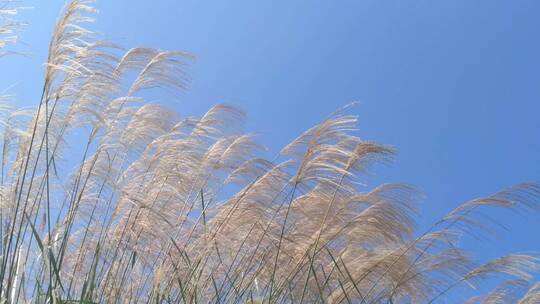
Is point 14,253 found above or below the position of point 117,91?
below

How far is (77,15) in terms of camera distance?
3.08m

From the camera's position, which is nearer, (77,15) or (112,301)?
(77,15)

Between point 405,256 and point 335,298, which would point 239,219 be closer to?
point 335,298

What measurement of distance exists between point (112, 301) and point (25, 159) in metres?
0.84

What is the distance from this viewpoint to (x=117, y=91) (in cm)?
341

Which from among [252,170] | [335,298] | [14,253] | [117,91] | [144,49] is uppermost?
[144,49]

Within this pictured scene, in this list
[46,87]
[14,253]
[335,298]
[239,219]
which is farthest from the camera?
[239,219]

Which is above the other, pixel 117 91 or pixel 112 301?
pixel 117 91

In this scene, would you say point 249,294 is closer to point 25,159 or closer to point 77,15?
point 25,159

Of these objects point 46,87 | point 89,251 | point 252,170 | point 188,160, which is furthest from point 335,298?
point 46,87

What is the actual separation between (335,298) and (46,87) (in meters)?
1.66

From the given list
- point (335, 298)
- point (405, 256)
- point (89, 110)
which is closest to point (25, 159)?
point (89, 110)

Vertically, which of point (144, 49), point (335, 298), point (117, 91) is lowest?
point (335, 298)

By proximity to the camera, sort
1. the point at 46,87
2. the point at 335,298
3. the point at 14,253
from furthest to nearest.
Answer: the point at 335,298
the point at 14,253
the point at 46,87
